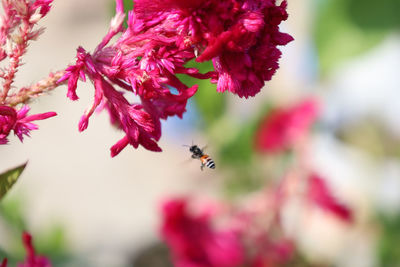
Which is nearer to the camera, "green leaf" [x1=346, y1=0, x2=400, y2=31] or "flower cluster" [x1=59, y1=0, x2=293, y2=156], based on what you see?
"flower cluster" [x1=59, y1=0, x2=293, y2=156]

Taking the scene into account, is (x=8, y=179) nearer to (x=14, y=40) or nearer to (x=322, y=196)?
(x=14, y=40)

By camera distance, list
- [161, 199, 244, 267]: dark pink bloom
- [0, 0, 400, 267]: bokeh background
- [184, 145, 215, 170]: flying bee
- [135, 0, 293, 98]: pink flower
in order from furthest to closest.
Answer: [0, 0, 400, 267]: bokeh background, [161, 199, 244, 267]: dark pink bloom, [184, 145, 215, 170]: flying bee, [135, 0, 293, 98]: pink flower

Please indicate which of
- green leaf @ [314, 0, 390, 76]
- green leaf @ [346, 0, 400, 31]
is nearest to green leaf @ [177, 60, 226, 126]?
green leaf @ [314, 0, 390, 76]

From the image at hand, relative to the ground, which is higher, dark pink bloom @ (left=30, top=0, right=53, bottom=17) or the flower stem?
dark pink bloom @ (left=30, top=0, right=53, bottom=17)

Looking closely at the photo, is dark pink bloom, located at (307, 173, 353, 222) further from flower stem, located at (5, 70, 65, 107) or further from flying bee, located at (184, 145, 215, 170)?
flower stem, located at (5, 70, 65, 107)

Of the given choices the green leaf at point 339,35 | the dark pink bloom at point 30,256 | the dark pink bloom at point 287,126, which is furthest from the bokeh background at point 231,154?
the dark pink bloom at point 30,256

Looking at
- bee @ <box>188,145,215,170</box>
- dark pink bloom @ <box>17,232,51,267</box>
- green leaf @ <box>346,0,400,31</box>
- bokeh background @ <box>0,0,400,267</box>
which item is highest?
green leaf @ <box>346,0,400,31</box>

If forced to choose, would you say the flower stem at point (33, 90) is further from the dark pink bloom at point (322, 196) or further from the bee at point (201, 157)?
the dark pink bloom at point (322, 196)
